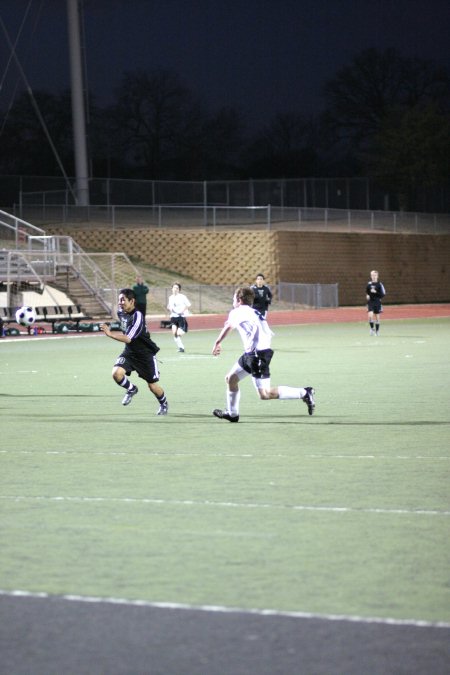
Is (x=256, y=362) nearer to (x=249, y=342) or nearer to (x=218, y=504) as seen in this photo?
(x=249, y=342)

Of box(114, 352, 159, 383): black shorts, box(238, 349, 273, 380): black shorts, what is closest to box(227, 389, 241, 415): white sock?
box(238, 349, 273, 380): black shorts

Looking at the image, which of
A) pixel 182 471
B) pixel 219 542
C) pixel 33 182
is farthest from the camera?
pixel 33 182

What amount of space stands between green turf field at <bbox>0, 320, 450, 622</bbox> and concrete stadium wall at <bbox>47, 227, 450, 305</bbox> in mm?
46466

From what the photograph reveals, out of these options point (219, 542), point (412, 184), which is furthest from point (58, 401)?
point (412, 184)

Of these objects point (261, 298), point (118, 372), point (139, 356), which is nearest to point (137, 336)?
point (139, 356)

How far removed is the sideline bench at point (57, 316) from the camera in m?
41.8

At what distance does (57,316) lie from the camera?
44.2 metres

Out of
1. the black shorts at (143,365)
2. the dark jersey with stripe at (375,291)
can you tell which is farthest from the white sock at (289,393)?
the dark jersey with stripe at (375,291)

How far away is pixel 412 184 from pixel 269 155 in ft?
99.2

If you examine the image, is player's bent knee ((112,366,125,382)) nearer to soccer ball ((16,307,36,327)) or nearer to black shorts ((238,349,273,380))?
black shorts ((238,349,273,380))

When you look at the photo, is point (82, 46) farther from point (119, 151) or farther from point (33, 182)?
point (119, 151)

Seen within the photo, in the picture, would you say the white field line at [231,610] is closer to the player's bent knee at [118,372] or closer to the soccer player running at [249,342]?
the soccer player running at [249,342]

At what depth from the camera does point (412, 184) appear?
8512 centimetres

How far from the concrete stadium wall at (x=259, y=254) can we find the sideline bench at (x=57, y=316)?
68.8ft
